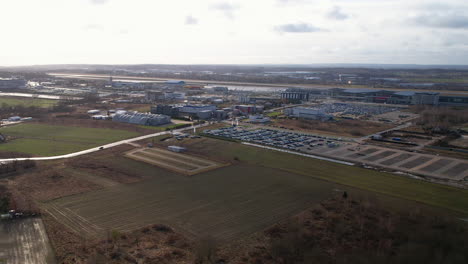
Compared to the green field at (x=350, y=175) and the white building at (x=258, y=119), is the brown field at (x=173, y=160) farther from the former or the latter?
the white building at (x=258, y=119)

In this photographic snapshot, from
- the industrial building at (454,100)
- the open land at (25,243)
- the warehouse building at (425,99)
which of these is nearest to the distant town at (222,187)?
the open land at (25,243)

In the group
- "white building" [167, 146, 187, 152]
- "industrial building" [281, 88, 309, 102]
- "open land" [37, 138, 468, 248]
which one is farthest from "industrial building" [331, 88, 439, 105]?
"white building" [167, 146, 187, 152]

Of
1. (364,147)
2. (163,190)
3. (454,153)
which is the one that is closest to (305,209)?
(163,190)

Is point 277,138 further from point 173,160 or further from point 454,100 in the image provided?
point 454,100

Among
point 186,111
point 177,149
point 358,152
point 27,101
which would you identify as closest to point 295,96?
point 186,111

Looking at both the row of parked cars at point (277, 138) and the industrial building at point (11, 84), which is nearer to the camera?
the row of parked cars at point (277, 138)

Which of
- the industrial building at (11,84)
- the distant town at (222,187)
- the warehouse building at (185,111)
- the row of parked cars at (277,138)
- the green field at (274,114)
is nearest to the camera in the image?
the distant town at (222,187)
